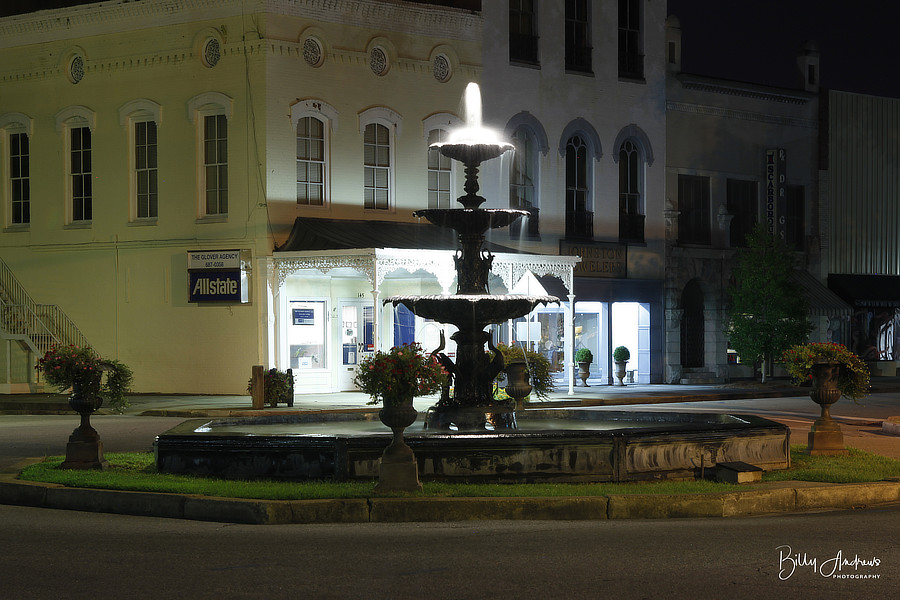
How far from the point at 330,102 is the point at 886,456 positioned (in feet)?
55.8

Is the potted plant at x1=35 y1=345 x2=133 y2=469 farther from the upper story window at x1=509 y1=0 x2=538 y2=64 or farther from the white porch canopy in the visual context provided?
the upper story window at x1=509 y1=0 x2=538 y2=64

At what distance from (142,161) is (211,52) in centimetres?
326

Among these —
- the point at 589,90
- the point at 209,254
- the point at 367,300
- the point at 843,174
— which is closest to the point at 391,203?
the point at 367,300

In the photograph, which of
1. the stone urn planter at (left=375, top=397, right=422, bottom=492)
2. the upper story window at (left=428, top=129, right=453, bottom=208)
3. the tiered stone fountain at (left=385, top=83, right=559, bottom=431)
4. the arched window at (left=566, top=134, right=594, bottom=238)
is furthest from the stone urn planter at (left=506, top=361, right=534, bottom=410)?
the arched window at (left=566, top=134, right=594, bottom=238)

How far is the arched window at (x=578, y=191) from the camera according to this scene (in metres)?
33.0

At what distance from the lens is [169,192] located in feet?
94.8

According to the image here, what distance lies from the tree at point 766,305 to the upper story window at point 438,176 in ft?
29.0

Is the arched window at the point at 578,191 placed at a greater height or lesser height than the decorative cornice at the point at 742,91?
lesser

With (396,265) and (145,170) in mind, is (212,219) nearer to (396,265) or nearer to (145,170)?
(145,170)

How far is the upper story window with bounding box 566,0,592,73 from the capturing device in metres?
33.2

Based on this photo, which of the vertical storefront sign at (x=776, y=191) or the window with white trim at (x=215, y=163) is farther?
the vertical storefront sign at (x=776, y=191)

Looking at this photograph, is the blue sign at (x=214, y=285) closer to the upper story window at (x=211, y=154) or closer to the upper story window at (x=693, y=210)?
the upper story window at (x=211, y=154)

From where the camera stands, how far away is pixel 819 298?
3669cm

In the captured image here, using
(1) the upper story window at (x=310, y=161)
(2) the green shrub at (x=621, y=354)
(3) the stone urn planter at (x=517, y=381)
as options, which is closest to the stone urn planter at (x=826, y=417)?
(3) the stone urn planter at (x=517, y=381)
